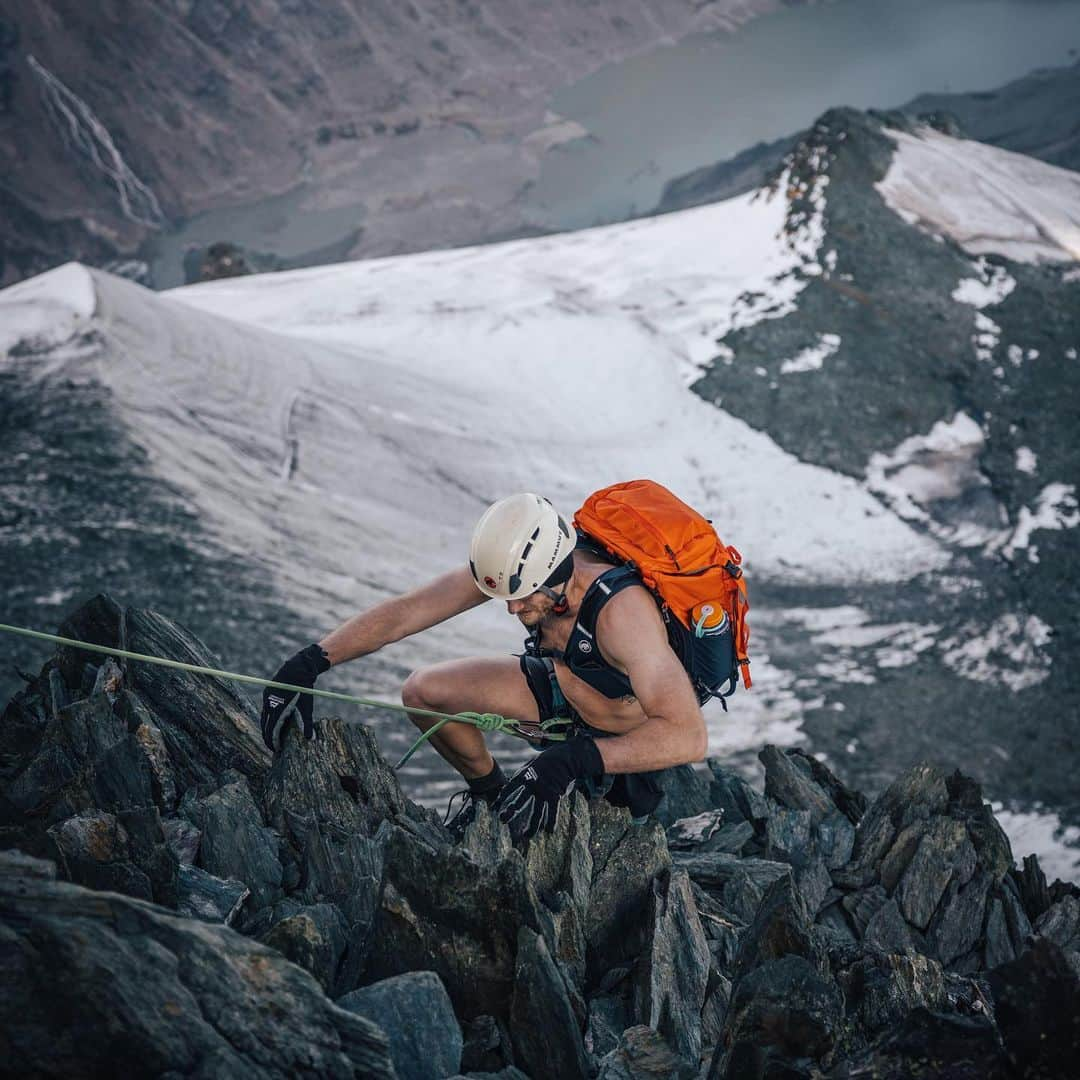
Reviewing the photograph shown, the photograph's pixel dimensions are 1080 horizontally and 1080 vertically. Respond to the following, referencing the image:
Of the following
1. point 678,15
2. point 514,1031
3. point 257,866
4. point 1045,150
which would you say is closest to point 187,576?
point 257,866

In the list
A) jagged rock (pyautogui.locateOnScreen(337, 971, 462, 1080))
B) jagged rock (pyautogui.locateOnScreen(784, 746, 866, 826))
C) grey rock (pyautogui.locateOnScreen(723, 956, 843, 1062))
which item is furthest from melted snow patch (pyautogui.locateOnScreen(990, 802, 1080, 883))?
jagged rock (pyautogui.locateOnScreen(337, 971, 462, 1080))

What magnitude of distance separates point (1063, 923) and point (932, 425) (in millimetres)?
13164

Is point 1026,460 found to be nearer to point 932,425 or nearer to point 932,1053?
point 932,425

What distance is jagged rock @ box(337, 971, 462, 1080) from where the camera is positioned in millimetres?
2969

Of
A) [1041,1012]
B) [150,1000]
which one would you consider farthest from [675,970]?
[150,1000]

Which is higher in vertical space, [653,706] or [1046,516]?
[653,706]

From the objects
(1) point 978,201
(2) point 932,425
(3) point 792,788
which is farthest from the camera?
(1) point 978,201

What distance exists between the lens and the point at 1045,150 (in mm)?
45188

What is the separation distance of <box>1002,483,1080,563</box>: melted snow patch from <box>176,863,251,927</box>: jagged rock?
13.7 meters

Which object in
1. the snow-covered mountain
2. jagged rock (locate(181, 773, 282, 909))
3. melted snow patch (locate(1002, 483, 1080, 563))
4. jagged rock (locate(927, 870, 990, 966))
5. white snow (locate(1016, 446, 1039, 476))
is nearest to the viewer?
jagged rock (locate(181, 773, 282, 909))

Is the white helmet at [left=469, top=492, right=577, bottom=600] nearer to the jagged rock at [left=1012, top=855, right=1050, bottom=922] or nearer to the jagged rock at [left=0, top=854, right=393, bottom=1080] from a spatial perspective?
the jagged rock at [left=0, top=854, right=393, bottom=1080]

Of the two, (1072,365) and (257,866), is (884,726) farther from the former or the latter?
(1072,365)

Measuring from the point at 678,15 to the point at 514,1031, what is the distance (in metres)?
81.0

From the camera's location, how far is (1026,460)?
635 inches
